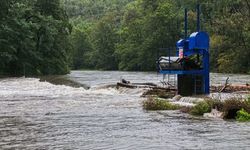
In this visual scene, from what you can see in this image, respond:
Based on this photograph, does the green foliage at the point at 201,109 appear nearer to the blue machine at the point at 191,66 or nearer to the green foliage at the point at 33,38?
the blue machine at the point at 191,66

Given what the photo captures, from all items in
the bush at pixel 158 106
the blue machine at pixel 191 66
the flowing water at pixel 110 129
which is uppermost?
the blue machine at pixel 191 66

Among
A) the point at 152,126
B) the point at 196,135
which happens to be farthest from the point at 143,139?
the point at 152,126

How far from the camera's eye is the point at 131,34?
126688mm

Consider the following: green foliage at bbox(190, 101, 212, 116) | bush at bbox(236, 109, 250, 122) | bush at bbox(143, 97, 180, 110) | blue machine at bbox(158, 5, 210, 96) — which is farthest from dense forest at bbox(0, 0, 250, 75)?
bush at bbox(236, 109, 250, 122)

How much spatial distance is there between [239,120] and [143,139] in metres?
5.76

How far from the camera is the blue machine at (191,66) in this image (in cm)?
2980

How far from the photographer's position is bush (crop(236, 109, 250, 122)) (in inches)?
794

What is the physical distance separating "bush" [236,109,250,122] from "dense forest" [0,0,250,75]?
96.8 ft

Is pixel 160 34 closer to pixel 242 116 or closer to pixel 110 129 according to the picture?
pixel 242 116

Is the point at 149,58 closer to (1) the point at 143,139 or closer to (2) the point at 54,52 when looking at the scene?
(2) the point at 54,52

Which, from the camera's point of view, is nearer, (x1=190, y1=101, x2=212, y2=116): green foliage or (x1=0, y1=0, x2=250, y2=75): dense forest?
(x1=190, y1=101, x2=212, y2=116): green foliage

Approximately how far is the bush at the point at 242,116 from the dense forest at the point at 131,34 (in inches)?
1162

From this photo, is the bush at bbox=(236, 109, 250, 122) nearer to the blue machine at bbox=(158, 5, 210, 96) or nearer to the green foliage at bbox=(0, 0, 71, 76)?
the blue machine at bbox=(158, 5, 210, 96)

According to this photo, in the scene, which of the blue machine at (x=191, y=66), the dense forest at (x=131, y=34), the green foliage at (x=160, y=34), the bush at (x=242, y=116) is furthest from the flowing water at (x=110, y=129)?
the green foliage at (x=160, y=34)
